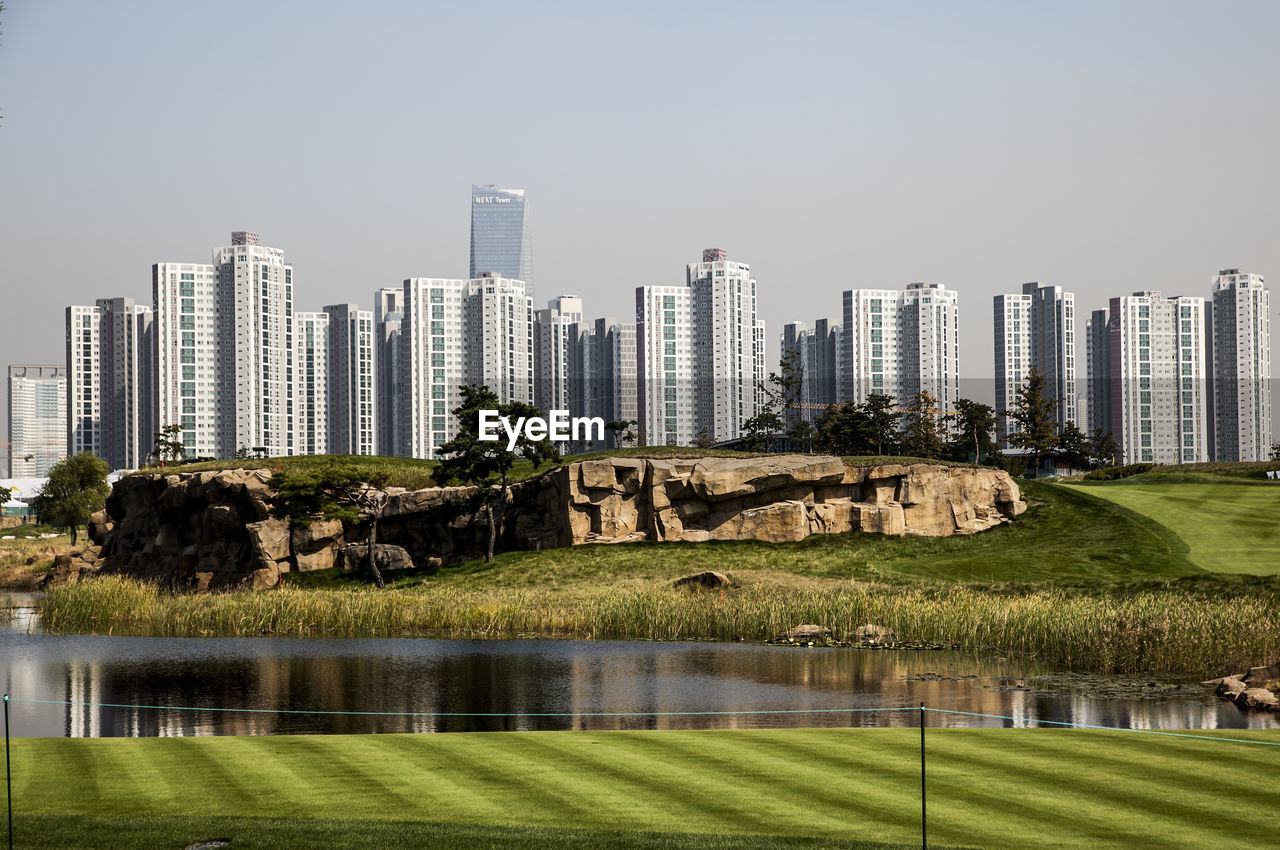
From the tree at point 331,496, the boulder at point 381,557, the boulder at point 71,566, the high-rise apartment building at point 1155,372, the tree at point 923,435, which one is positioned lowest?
the boulder at point 71,566

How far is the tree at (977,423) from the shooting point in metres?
85.4

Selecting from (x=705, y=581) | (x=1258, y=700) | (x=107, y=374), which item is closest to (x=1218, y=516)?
(x=705, y=581)

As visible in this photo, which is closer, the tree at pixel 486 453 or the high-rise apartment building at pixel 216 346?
the tree at pixel 486 453

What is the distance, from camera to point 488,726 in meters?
20.4

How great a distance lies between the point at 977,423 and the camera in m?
86.0

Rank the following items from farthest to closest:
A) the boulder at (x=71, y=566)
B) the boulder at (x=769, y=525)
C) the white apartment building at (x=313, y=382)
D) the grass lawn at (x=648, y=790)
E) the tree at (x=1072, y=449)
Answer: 1. the white apartment building at (x=313, y=382)
2. the tree at (x=1072, y=449)
3. the boulder at (x=71, y=566)
4. the boulder at (x=769, y=525)
5. the grass lawn at (x=648, y=790)

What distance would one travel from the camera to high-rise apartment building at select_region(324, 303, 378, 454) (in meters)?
189

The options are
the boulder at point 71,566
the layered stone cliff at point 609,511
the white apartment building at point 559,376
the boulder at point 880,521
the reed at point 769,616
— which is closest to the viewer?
the reed at point 769,616

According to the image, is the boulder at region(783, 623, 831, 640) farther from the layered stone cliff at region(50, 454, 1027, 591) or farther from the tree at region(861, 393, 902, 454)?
the tree at region(861, 393, 902, 454)

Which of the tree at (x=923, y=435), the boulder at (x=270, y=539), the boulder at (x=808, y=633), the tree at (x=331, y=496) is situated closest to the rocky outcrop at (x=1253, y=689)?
the boulder at (x=808, y=633)

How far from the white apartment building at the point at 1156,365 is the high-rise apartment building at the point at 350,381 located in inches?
4452

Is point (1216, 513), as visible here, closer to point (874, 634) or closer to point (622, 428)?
point (874, 634)

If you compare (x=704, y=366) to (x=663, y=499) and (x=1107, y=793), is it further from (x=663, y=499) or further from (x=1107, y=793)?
(x=1107, y=793)

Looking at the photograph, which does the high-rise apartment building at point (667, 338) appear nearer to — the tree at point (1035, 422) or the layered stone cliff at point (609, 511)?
the tree at point (1035, 422)
